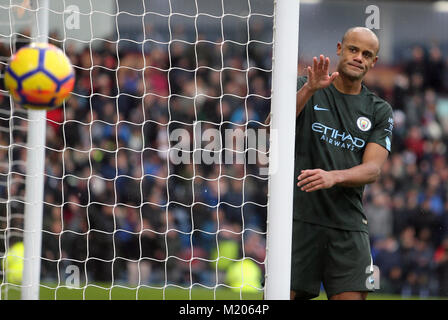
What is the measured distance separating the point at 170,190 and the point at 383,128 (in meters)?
4.22

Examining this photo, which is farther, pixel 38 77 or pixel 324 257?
pixel 324 257

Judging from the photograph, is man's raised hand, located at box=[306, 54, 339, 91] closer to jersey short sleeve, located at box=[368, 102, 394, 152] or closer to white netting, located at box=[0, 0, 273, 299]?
jersey short sleeve, located at box=[368, 102, 394, 152]

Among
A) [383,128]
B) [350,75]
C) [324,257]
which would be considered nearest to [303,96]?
[350,75]

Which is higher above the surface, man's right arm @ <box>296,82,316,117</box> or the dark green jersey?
man's right arm @ <box>296,82,316,117</box>

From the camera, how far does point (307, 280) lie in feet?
14.2

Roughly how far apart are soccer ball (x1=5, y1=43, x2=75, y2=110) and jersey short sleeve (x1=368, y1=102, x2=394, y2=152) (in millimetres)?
1755

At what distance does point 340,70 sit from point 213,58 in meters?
5.41

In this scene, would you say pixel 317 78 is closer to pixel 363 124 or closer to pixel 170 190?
pixel 363 124

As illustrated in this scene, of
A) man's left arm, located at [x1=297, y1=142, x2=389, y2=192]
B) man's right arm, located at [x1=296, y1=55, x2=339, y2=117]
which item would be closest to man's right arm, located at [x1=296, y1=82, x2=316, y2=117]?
man's right arm, located at [x1=296, y1=55, x2=339, y2=117]

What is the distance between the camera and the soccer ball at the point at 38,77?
364 centimetres

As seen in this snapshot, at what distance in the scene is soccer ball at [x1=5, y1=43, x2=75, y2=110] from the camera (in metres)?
3.64

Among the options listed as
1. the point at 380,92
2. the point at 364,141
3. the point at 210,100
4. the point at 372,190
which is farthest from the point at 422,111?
the point at 364,141

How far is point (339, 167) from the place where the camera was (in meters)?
4.31

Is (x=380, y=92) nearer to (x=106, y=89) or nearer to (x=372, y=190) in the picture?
(x=372, y=190)
